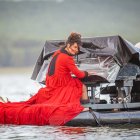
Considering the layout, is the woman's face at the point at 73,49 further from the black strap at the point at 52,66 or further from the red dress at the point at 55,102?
the black strap at the point at 52,66

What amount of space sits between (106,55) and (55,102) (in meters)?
1.92

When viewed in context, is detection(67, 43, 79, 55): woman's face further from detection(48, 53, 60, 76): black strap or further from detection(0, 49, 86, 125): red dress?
detection(48, 53, 60, 76): black strap

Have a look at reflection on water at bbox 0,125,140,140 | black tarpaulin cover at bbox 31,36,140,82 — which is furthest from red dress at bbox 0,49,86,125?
black tarpaulin cover at bbox 31,36,140,82

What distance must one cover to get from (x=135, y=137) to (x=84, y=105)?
2603 millimetres

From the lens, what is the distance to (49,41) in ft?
55.7

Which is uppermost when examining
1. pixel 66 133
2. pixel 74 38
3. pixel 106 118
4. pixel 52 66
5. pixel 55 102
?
pixel 74 38

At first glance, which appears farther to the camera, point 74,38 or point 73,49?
point 73,49

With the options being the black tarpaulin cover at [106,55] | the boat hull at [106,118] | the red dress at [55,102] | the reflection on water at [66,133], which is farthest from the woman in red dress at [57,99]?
the black tarpaulin cover at [106,55]

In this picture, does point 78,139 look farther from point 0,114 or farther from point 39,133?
point 0,114

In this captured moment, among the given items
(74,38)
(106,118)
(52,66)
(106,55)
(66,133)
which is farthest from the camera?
(106,55)

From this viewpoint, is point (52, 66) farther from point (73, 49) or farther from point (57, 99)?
point (57, 99)

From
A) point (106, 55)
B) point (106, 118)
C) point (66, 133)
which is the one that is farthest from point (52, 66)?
point (66, 133)

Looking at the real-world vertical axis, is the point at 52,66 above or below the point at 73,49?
below

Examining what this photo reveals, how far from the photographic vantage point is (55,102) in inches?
591
